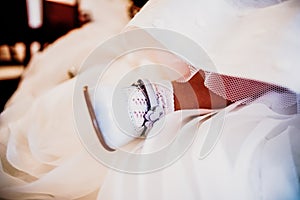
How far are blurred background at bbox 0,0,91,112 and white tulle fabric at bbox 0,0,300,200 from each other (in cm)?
3

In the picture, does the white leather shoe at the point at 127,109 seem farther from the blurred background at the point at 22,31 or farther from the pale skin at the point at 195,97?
the blurred background at the point at 22,31

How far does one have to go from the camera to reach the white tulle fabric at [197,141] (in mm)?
571

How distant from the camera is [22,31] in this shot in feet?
2.03

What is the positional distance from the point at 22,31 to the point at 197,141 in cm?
37

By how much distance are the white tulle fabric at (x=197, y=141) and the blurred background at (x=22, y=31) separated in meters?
0.03

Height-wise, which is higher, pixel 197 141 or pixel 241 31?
pixel 241 31

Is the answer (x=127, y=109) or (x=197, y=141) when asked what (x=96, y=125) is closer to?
(x=127, y=109)

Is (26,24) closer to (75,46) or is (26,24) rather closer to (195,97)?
(75,46)

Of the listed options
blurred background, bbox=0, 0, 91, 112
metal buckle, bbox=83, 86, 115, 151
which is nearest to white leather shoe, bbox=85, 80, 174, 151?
metal buckle, bbox=83, 86, 115, 151

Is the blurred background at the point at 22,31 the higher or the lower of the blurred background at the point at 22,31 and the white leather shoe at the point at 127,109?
the higher

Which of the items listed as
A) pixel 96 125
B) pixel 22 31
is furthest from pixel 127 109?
pixel 22 31

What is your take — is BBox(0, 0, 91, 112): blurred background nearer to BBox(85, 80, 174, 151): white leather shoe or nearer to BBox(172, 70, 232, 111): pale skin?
BBox(85, 80, 174, 151): white leather shoe

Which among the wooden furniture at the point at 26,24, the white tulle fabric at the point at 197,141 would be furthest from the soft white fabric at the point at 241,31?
the wooden furniture at the point at 26,24

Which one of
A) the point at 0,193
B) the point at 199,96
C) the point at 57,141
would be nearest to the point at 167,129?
the point at 199,96
